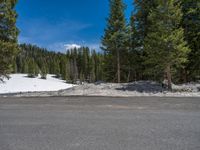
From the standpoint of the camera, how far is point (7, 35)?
1856 cm

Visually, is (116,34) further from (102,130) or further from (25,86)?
(25,86)

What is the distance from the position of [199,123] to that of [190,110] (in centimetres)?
208

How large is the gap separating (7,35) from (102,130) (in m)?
15.3

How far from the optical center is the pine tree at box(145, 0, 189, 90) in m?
17.2

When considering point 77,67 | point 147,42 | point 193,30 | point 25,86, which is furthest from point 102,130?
point 77,67

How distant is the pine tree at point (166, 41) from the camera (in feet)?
56.4

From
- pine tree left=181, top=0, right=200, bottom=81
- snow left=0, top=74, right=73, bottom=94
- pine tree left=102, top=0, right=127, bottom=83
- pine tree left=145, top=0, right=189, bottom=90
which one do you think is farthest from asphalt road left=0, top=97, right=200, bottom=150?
snow left=0, top=74, right=73, bottom=94

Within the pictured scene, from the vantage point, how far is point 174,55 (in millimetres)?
17344

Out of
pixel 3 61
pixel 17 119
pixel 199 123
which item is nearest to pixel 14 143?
pixel 17 119

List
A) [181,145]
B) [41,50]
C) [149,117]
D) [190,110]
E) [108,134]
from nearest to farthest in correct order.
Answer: [181,145]
[108,134]
[149,117]
[190,110]
[41,50]

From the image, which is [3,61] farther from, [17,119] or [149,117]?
[149,117]

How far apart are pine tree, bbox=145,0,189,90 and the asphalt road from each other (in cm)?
928

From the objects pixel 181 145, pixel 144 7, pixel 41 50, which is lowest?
pixel 181 145

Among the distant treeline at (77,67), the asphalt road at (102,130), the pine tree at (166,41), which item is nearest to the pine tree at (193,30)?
the pine tree at (166,41)
